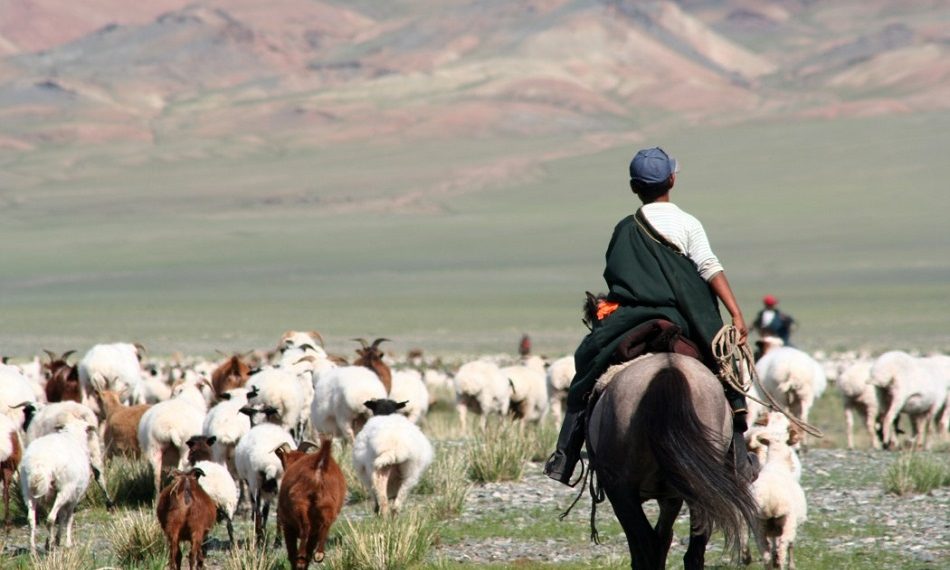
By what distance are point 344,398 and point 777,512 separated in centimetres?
591

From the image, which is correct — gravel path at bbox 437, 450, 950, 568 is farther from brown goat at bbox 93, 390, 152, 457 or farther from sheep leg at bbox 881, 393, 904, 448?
brown goat at bbox 93, 390, 152, 457

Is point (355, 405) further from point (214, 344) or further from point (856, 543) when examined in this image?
point (214, 344)

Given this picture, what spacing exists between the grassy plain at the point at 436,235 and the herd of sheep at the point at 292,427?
85.7 feet

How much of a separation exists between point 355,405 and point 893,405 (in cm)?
702

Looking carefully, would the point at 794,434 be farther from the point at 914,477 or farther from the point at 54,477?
the point at 54,477

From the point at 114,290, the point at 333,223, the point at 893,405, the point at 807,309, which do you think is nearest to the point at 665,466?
the point at 893,405

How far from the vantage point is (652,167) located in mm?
9312

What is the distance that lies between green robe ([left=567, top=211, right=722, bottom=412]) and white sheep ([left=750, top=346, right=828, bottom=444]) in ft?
30.3

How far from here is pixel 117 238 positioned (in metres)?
107

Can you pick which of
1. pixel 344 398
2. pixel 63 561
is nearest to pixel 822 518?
pixel 344 398

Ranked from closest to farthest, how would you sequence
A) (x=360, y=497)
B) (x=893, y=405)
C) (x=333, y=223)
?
(x=360, y=497)
(x=893, y=405)
(x=333, y=223)

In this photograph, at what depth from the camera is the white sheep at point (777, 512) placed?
1075 centimetres

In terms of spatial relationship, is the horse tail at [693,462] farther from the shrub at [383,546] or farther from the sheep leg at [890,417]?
the sheep leg at [890,417]

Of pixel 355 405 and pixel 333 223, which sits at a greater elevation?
pixel 333 223
